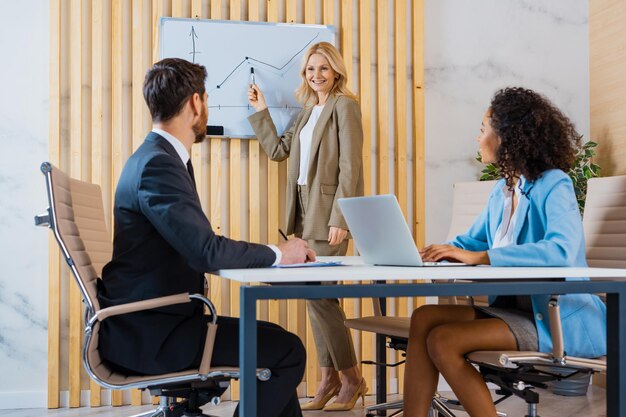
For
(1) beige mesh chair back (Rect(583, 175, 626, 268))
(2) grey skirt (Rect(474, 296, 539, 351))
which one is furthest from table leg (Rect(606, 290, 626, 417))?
(1) beige mesh chair back (Rect(583, 175, 626, 268))

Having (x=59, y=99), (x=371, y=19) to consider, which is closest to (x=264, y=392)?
(x=59, y=99)

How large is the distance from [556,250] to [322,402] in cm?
212

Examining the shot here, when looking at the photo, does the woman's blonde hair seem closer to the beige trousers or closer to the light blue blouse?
the beige trousers

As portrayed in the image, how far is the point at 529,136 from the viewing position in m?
2.64

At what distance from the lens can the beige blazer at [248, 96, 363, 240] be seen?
4.08m

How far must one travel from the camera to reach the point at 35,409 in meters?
4.14

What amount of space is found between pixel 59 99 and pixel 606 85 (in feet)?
10.6

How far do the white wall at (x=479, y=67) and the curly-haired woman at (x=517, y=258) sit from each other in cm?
196

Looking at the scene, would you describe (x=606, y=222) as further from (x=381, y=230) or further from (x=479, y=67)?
(x=479, y=67)

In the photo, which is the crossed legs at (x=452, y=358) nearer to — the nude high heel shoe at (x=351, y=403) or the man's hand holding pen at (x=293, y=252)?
the man's hand holding pen at (x=293, y=252)

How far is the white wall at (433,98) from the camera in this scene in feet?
13.7

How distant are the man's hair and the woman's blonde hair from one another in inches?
67.0

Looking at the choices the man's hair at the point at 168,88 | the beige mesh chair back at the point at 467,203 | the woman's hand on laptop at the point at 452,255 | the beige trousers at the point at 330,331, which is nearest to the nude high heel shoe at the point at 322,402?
the beige trousers at the point at 330,331

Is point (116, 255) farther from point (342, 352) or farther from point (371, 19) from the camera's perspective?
point (371, 19)
